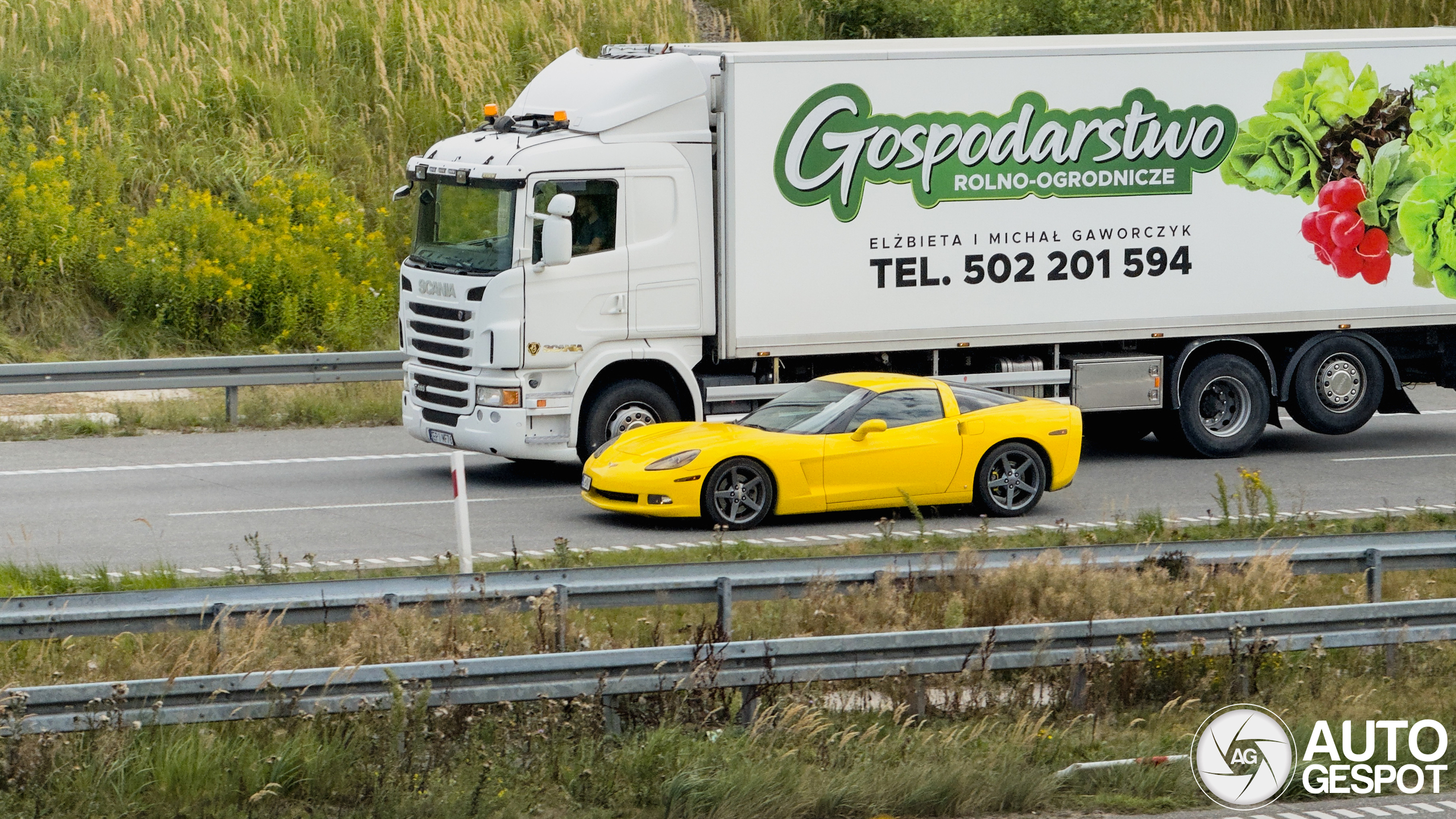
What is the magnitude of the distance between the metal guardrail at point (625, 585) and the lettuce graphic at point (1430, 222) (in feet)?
26.9

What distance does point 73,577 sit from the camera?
455 inches

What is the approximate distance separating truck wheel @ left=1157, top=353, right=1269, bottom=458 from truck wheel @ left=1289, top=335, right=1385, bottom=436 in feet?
1.19

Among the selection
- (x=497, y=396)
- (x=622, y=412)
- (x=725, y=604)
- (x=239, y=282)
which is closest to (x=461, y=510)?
(x=725, y=604)

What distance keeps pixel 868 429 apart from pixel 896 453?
0.33 metres

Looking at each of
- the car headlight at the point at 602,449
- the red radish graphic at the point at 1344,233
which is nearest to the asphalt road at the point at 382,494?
the car headlight at the point at 602,449

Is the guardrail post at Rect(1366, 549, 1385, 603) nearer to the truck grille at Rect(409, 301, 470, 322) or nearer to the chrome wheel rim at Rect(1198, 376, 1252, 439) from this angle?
the chrome wheel rim at Rect(1198, 376, 1252, 439)

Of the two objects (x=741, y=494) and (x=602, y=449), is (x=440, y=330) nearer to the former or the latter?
(x=602, y=449)

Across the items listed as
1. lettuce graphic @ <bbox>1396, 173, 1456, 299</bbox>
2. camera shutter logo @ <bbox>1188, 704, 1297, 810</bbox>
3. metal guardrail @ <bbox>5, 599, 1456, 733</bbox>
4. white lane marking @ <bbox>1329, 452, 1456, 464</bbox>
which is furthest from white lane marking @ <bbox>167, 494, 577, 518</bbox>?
lettuce graphic @ <bbox>1396, 173, 1456, 299</bbox>

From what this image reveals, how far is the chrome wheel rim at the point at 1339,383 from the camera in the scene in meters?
17.4

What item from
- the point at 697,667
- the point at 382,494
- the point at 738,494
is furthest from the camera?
the point at 382,494

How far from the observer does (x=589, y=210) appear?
15172mm

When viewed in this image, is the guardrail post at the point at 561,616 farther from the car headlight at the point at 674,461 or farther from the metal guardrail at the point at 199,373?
the metal guardrail at the point at 199,373

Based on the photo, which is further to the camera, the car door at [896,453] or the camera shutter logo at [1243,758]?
Answer: the car door at [896,453]

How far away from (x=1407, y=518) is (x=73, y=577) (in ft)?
32.2
